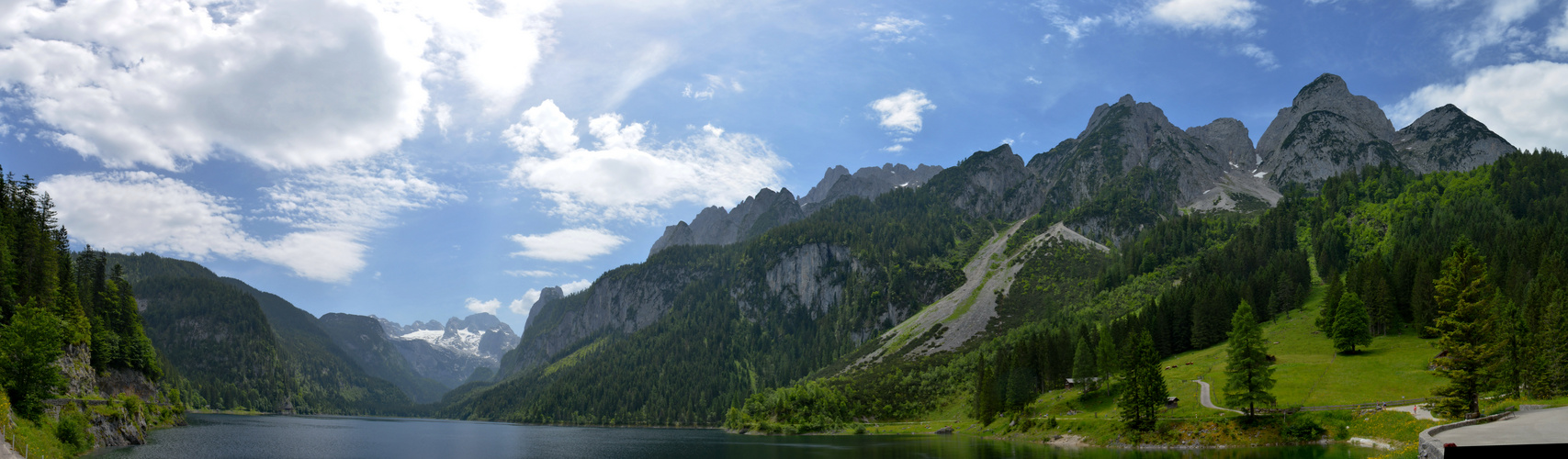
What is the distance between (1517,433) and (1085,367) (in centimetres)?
8721

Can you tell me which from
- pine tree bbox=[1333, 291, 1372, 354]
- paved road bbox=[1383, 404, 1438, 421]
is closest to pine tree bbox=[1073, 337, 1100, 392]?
pine tree bbox=[1333, 291, 1372, 354]

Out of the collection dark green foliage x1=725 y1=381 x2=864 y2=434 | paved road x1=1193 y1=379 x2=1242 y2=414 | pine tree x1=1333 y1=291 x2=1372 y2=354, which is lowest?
dark green foliage x1=725 y1=381 x2=864 y2=434

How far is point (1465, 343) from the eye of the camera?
5350 cm

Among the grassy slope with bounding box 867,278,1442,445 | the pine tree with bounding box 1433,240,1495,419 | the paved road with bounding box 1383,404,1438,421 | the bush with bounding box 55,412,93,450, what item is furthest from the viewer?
the grassy slope with bounding box 867,278,1442,445

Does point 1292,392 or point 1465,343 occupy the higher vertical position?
point 1465,343

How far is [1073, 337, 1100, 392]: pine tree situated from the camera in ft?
361

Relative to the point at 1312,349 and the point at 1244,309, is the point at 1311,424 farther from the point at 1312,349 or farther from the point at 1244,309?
the point at 1312,349

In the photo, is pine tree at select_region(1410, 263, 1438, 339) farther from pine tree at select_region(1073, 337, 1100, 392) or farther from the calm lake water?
the calm lake water

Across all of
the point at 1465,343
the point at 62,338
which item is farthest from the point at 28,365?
the point at 1465,343

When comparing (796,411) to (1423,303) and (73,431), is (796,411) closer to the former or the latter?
(1423,303)

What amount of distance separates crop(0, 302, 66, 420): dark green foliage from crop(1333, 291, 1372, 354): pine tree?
151 meters

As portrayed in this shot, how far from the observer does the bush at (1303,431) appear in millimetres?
68713

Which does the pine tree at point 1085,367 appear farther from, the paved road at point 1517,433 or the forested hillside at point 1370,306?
the paved road at point 1517,433

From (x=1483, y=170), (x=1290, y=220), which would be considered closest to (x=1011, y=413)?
(x=1290, y=220)
